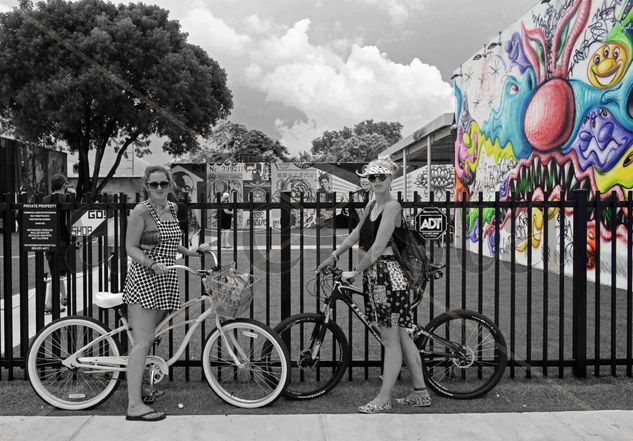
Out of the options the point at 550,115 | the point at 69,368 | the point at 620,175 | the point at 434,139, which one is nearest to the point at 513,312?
the point at 69,368

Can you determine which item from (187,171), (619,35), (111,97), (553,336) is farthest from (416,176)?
(553,336)

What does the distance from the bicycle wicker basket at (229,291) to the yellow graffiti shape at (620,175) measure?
27.4 feet

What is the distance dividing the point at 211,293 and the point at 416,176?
31.2m

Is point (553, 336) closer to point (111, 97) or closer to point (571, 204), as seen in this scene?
point (571, 204)

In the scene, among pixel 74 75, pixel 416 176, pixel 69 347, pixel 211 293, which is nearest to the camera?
pixel 211 293

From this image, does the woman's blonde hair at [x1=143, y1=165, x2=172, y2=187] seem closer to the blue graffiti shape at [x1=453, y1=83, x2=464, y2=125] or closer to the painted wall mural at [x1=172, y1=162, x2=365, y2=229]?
the blue graffiti shape at [x1=453, y1=83, x2=464, y2=125]

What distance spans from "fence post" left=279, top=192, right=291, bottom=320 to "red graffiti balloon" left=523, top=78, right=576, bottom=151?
9.09 m

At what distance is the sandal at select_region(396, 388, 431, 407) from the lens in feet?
14.5

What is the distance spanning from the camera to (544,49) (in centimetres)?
1316

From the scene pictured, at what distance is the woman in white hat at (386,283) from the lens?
418 centimetres

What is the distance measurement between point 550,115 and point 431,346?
9.70 metres

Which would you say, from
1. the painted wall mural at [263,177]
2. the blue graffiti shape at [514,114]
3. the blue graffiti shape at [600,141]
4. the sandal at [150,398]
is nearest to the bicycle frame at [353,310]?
the sandal at [150,398]

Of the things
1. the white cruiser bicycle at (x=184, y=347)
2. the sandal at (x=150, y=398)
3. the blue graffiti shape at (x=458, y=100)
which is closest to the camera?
the white cruiser bicycle at (x=184, y=347)

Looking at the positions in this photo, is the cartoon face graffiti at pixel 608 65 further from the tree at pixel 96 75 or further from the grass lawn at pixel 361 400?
the tree at pixel 96 75
